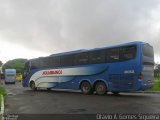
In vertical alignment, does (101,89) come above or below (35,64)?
below

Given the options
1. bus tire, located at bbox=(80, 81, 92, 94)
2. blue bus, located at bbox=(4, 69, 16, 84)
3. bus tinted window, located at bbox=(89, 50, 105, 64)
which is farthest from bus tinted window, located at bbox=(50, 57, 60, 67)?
blue bus, located at bbox=(4, 69, 16, 84)

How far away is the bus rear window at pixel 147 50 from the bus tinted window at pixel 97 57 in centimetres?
318

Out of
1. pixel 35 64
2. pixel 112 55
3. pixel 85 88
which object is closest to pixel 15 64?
pixel 35 64

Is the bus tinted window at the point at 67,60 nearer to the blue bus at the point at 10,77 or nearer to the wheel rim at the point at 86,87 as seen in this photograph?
the wheel rim at the point at 86,87

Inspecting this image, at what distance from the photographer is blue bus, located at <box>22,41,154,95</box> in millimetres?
17891

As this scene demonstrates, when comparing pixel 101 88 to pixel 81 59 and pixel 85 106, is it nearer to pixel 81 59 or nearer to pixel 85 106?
pixel 81 59

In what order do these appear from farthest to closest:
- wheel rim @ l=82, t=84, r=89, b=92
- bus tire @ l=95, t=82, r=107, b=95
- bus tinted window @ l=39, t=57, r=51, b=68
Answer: bus tinted window @ l=39, t=57, r=51, b=68, wheel rim @ l=82, t=84, r=89, b=92, bus tire @ l=95, t=82, r=107, b=95

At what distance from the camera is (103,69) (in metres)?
20.1

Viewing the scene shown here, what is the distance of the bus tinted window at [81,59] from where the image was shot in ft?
71.0

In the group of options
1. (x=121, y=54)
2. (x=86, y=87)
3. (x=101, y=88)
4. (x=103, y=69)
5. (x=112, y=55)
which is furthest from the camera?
(x=86, y=87)

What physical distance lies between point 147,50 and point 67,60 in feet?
24.3

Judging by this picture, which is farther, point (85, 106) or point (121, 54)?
point (121, 54)

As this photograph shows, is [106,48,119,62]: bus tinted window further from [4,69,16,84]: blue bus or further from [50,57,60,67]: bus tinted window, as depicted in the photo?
[4,69,16,84]: blue bus

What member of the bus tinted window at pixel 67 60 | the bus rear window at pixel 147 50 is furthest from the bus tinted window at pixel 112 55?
the bus tinted window at pixel 67 60
